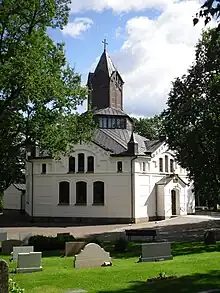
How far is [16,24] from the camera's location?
23.0 meters

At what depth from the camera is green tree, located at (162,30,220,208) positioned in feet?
80.7

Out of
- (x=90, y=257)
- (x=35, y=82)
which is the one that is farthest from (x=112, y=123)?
(x=90, y=257)

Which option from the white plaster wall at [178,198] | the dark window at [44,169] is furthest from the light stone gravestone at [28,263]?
the white plaster wall at [178,198]

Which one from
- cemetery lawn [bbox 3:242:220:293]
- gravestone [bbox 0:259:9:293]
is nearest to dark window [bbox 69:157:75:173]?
cemetery lawn [bbox 3:242:220:293]

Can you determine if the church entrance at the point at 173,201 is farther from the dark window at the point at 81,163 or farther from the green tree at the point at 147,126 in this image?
the green tree at the point at 147,126

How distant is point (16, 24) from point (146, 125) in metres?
61.0

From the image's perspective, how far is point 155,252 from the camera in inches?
641

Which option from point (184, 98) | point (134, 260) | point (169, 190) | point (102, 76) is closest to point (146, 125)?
A: point (102, 76)

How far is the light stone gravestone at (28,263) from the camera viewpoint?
14.5m

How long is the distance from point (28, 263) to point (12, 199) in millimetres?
47962

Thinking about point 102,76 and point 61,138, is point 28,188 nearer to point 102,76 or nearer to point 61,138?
point 102,76

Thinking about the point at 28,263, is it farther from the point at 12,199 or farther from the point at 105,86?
the point at 12,199

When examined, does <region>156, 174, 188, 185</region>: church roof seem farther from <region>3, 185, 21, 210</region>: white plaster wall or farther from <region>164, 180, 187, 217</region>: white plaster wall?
<region>3, 185, 21, 210</region>: white plaster wall

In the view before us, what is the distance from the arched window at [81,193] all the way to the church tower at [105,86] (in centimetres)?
1100
